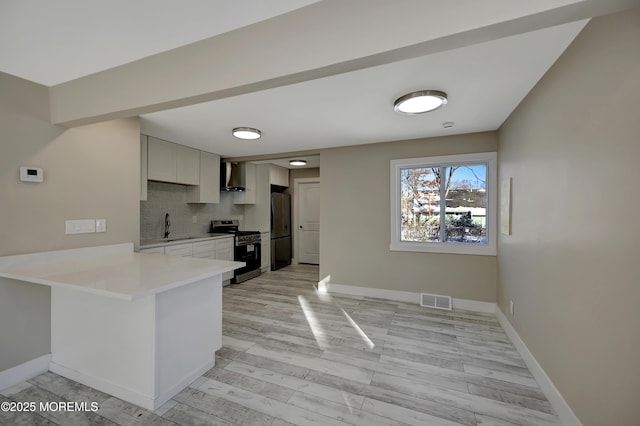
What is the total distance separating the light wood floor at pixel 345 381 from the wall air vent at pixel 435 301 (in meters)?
0.30

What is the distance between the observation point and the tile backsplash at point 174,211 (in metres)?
3.81

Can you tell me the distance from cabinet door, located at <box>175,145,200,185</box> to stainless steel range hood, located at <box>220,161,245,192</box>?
63 cm

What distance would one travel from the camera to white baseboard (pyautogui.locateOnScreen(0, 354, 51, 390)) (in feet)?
6.09

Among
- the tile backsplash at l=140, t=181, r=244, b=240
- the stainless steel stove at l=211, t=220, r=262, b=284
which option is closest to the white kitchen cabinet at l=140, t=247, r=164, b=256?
the tile backsplash at l=140, t=181, r=244, b=240

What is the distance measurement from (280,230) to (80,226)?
13.0ft

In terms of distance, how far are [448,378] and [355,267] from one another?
208 centimetres

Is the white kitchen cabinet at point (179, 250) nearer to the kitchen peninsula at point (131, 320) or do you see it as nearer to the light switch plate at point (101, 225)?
the light switch plate at point (101, 225)

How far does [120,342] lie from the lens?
175 cm

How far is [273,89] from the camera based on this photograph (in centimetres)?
215

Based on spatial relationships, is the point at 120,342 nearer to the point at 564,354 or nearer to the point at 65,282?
the point at 65,282

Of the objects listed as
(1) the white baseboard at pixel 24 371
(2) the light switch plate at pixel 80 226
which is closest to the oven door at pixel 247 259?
(2) the light switch plate at pixel 80 226

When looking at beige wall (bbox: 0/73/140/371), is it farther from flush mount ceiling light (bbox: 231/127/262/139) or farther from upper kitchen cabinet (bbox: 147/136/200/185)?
flush mount ceiling light (bbox: 231/127/262/139)

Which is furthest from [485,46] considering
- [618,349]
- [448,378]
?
[448,378]

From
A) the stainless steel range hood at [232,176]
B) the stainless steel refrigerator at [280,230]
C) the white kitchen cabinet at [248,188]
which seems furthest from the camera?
the stainless steel refrigerator at [280,230]
